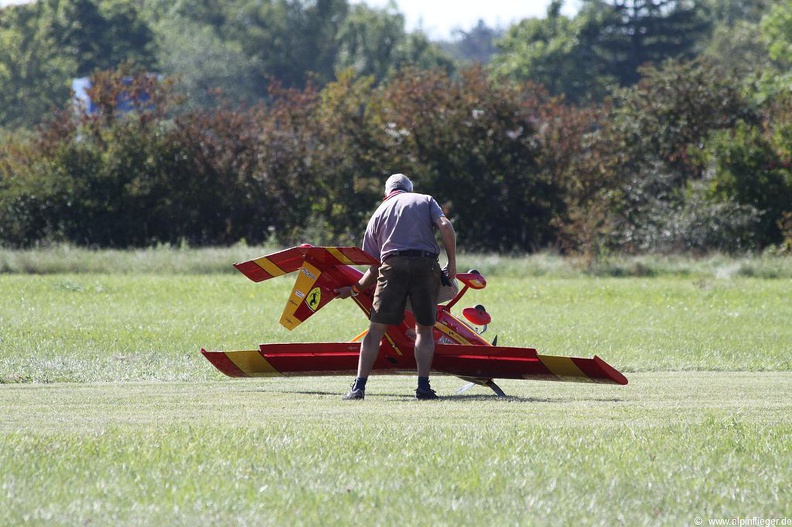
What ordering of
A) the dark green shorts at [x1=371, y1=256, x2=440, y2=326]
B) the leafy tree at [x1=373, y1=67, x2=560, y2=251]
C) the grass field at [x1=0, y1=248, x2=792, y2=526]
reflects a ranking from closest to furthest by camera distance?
1. the grass field at [x1=0, y1=248, x2=792, y2=526]
2. the dark green shorts at [x1=371, y1=256, x2=440, y2=326]
3. the leafy tree at [x1=373, y1=67, x2=560, y2=251]

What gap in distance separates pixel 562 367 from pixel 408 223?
1781 mm

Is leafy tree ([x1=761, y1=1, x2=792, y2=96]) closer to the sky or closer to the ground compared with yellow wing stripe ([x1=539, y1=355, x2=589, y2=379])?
closer to the sky

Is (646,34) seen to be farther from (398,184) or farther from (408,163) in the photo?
(398,184)

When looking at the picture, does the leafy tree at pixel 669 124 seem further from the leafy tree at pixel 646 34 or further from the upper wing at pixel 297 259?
the leafy tree at pixel 646 34

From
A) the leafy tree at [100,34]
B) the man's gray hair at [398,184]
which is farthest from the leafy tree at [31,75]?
the man's gray hair at [398,184]

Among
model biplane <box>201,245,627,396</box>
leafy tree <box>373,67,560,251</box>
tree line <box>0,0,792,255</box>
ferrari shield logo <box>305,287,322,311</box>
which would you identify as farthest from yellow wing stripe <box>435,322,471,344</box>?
Answer: leafy tree <box>373,67,560,251</box>

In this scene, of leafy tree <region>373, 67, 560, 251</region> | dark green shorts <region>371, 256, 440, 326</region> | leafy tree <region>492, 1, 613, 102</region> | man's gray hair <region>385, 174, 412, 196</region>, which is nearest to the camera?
dark green shorts <region>371, 256, 440, 326</region>

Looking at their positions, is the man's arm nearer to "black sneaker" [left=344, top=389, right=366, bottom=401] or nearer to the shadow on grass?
the shadow on grass

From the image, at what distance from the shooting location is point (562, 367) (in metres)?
11.2

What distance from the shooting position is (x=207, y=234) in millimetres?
37906

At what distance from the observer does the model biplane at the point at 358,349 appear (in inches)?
442

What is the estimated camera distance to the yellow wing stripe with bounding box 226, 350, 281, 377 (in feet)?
39.7

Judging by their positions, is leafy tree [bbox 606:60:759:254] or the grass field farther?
leafy tree [bbox 606:60:759:254]

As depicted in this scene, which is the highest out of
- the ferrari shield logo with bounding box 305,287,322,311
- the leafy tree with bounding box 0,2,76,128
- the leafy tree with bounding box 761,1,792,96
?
the leafy tree with bounding box 761,1,792,96
